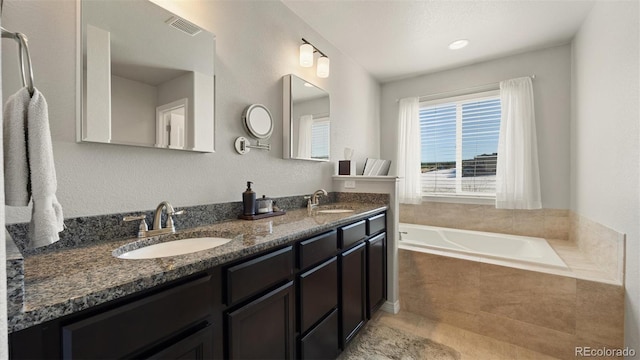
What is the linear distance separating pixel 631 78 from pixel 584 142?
94 cm

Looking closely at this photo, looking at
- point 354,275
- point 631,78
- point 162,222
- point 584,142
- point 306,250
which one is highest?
point 631,78

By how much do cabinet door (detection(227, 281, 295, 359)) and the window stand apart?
2.77 metres

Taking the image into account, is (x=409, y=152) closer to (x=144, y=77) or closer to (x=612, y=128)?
(x=612, y=128)

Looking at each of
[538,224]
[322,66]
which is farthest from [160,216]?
[538,224]

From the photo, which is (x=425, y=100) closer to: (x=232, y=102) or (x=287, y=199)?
(x=287, y=199)

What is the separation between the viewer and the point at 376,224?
6.82 ft

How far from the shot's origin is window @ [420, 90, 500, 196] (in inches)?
122

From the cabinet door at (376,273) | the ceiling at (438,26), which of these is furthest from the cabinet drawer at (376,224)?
the ceiling at (438,26)

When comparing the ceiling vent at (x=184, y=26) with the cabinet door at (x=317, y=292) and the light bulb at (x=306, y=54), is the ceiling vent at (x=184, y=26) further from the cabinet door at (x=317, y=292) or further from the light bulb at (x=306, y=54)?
the cabinet door at (x=317, y=292)

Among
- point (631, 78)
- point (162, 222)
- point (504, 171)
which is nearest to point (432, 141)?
point (504, 171)

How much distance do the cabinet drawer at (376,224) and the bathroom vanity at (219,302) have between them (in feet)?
0.84

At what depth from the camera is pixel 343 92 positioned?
2.91 m

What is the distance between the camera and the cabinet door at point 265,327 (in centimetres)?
94

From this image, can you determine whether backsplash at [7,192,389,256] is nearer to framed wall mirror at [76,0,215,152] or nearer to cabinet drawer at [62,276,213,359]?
framed wall mirror at [76,0,215,152]
